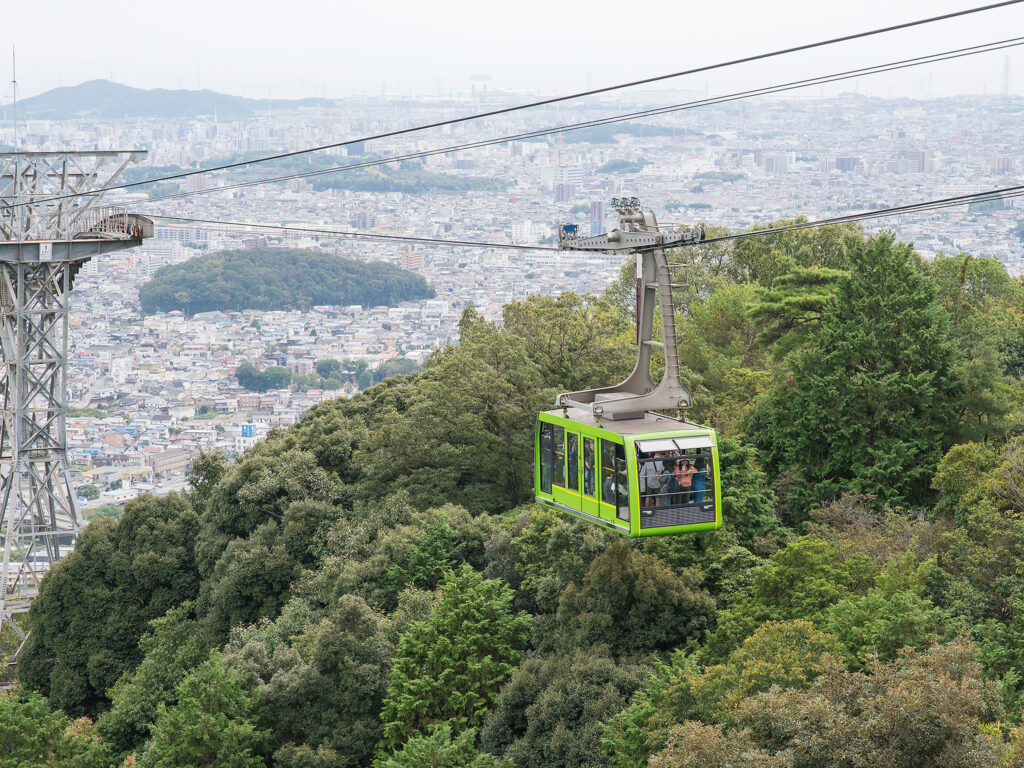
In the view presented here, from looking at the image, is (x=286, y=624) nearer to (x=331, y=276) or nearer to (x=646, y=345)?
(x=646, y=345)

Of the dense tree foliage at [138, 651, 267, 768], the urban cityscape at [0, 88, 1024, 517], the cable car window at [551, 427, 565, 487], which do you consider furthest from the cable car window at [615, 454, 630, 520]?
the urban cityscape at [0, 88, 1024, 517]

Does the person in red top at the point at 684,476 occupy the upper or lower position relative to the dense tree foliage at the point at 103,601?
upper

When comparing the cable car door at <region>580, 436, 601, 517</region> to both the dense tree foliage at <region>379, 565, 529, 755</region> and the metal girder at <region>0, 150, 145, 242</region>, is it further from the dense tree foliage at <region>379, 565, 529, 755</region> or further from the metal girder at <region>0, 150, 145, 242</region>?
the metal girder at <region>0, 150, 145, 242</region>

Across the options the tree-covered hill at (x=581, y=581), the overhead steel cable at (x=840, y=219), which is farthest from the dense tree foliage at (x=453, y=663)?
the overhead steel cable at (x=840, y=219)

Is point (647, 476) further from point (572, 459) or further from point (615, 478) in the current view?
point (572, 459)

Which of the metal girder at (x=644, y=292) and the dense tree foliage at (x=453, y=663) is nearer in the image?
the metal girder at (x=644, y=292)

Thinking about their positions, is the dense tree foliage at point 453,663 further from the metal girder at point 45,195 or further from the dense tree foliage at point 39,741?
the metal girder at point 45,195
